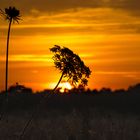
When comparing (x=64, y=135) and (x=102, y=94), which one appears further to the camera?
(x=102, y=94)

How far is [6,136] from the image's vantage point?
1938cm

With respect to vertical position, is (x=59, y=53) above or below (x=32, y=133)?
above

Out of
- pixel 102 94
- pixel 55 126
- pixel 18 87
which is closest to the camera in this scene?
pixel 18 87

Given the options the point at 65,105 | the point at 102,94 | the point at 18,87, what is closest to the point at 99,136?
the point at 18,87

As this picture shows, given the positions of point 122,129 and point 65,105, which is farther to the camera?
point 65,105

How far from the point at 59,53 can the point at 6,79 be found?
38.9 inches

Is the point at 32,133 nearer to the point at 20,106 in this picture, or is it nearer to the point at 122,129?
the point at 122,129

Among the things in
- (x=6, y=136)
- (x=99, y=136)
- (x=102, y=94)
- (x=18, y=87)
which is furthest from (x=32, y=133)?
(x=102, y=94)

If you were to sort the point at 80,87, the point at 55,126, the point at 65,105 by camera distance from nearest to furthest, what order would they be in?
the point at 80,87, the point at 55,126, the point at 65,105

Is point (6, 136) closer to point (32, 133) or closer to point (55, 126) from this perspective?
point (32, 133)

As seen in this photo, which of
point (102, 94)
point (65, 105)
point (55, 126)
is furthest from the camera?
point (102, 94)

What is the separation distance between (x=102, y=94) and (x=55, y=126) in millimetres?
24045

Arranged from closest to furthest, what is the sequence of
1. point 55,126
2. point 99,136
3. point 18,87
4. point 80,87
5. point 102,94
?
point 80,87 < point 18,87 < point 99,136 < point 55,126 < point 102,94

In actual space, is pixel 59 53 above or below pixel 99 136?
above
